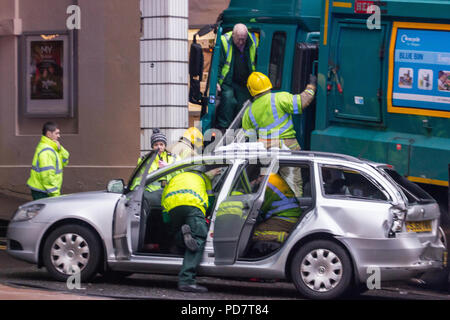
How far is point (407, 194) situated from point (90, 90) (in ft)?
31.6

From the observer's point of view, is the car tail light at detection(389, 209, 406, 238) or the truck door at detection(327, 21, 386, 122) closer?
the car tail light at detection(389, 209, 406, 238)

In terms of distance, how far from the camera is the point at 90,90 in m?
17.6

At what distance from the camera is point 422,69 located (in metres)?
9.83

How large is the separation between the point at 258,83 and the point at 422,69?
2.28 metres

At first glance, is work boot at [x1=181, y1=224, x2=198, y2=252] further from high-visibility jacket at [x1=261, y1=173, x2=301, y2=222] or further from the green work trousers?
the green work trousers

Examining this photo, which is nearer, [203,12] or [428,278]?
[428,278]

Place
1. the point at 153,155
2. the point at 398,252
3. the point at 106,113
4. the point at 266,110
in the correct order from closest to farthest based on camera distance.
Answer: the point at 398,252, the point at 153,155, the point at 266,110, the point at 106,113

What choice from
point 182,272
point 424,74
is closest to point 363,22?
point 424,74

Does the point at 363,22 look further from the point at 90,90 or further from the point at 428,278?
the point at 90,90

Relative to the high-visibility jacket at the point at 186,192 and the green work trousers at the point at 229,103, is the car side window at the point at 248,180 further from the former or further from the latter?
the green work trousers at the point at 229,103

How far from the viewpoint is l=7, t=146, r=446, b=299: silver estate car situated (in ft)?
28.8

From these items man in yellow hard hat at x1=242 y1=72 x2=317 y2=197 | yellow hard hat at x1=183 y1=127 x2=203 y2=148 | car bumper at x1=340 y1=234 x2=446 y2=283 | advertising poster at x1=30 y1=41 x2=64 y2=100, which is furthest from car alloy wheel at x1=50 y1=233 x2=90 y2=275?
advertising poster at x1=30 y1=41 x2=64 y2=100

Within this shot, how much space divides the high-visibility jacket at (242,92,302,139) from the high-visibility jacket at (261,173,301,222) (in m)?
2.04

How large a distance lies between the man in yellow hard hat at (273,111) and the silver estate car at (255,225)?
1714mm
